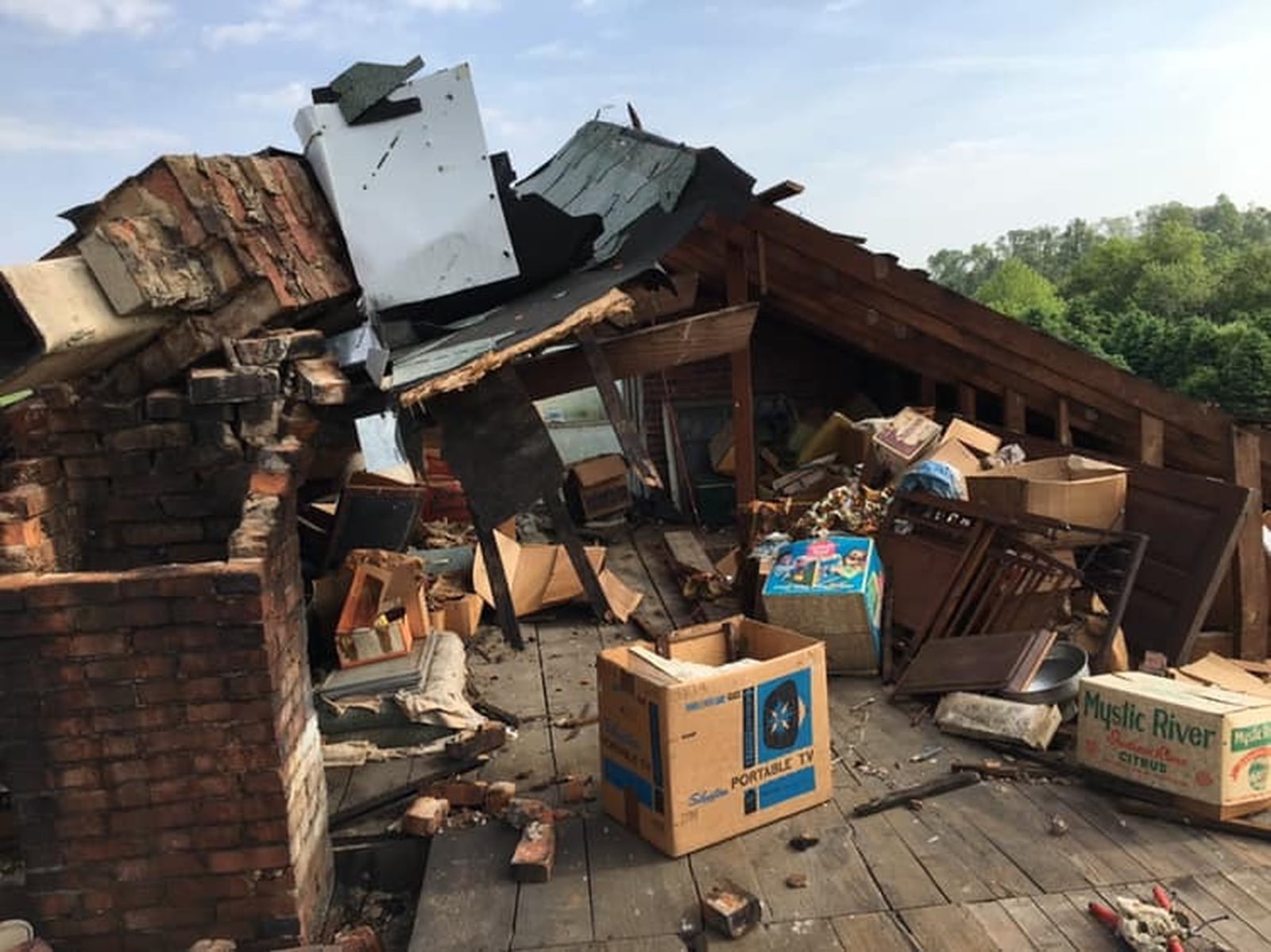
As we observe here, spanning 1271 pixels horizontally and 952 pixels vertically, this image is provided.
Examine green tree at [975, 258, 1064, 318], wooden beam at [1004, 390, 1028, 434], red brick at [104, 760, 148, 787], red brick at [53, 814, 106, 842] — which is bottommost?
red brick at [53, 814, 106, 842]

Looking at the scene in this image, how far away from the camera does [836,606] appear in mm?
5277

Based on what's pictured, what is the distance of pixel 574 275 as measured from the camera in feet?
14.4

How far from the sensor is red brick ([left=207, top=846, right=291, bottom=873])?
10.00 feet

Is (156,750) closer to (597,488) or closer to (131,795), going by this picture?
(131,795)

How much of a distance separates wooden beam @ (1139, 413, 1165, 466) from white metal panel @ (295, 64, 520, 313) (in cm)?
567

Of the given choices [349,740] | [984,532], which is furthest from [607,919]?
[984,532]

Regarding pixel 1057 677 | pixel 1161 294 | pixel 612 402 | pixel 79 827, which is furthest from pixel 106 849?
pixel 1161 294

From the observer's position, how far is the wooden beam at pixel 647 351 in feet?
15.5

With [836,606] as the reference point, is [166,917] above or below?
below

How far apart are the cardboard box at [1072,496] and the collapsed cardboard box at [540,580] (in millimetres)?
2749

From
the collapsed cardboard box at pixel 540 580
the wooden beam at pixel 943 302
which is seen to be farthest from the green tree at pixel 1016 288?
the collapsed cardboard box at pixel 540 580

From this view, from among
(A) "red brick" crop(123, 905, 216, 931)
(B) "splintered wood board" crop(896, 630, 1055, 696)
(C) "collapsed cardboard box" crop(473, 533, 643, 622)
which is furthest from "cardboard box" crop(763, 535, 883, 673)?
(A) "red brick" crop(123, 905, 216, 931)

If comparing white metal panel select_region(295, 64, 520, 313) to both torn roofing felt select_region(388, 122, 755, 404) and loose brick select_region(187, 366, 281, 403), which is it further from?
loose brick select_region(187, 366, 281, 403)

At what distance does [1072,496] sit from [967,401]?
2.63 metres
